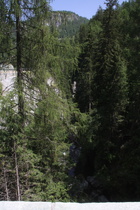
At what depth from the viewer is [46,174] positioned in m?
5.90

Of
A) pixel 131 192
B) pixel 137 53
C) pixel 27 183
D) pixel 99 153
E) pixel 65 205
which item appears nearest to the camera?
pixel 65 205

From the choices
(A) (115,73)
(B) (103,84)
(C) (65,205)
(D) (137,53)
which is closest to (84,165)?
(B) (103,84)

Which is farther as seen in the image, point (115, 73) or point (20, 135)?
point (115, 73)

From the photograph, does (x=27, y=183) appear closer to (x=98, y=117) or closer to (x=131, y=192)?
(x=98, y=117)

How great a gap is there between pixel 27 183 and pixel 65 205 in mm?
3730

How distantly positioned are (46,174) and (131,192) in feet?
27.4

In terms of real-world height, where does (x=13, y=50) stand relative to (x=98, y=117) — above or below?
above

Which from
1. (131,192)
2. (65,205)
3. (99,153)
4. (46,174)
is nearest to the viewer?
(65,205)

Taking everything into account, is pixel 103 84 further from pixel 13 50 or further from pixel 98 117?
pixel 13 50

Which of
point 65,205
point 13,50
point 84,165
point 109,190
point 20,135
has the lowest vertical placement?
point 109,190

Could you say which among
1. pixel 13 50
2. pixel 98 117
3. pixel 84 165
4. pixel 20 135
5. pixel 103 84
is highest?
pixel 103 84

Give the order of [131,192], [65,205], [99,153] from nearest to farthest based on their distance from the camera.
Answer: [65,205]
[131,192]
[99,153]

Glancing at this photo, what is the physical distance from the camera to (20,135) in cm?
483

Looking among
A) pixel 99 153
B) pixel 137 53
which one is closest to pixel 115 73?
pixel 137 53
